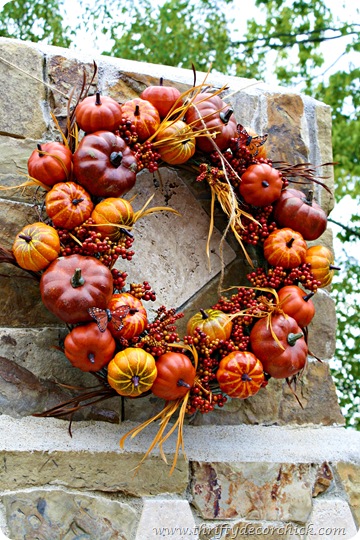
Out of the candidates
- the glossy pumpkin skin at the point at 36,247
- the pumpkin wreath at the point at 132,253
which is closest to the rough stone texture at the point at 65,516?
the pumpkin wreath at the point at 132,253

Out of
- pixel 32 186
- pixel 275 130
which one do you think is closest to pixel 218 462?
pixel 32 186

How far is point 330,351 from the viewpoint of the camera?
6.24 feet

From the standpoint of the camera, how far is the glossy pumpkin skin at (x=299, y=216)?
1.72 metres

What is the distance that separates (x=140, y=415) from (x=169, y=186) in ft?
2.02

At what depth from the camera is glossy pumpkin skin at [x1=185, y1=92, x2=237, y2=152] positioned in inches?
65.1

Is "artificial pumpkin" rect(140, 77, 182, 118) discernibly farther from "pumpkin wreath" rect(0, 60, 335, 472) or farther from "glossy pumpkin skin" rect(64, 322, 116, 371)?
"glossy pumpkin skin" rect(64, 322, 116, 371)

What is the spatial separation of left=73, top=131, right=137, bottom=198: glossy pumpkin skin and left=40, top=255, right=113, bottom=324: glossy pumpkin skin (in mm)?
185

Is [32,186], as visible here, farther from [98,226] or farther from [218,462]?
[218,462]

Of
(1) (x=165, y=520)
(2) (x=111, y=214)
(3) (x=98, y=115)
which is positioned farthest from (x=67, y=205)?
(1) (x=165, y=520)

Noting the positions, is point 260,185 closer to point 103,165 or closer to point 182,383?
point 103,165

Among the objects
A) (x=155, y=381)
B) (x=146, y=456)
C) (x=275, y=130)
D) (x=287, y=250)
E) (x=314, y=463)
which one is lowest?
(x=314, y=463)

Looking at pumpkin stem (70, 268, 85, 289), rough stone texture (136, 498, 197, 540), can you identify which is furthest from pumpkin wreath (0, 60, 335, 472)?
rough stone texture (136, 498, 197, 540)

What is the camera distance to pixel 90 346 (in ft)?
4.57

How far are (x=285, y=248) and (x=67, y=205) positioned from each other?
0.57m
